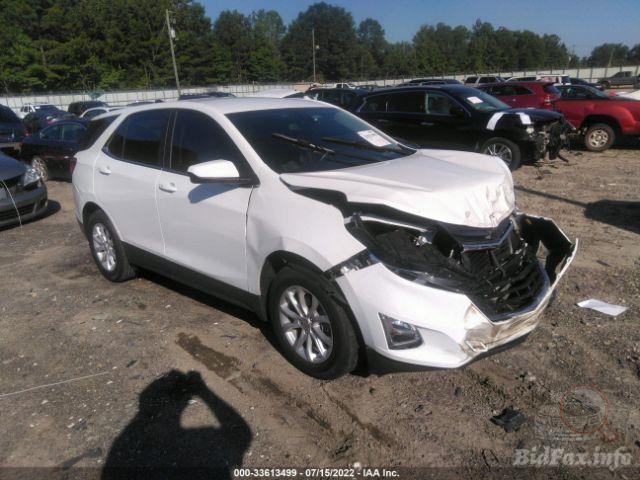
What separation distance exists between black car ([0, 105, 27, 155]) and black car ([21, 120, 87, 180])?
68.0 inches

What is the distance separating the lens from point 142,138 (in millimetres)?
4543

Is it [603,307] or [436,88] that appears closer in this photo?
[603,307]

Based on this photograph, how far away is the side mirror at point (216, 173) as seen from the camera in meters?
3.33

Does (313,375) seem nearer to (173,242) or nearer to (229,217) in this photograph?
(229,217)

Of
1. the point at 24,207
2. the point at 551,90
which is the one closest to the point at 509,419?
the point at 24,207

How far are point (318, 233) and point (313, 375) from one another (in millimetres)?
979

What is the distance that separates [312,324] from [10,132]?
45.0 feet

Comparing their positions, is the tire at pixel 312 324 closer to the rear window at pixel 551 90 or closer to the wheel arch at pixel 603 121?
the wheel arch at pixel 603 121

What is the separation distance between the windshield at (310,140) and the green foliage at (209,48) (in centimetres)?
4754

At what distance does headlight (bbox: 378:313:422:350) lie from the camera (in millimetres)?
2736

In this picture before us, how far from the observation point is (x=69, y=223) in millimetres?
8133

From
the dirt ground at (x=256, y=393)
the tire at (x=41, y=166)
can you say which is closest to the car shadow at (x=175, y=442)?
the dirt ground at (x=256, y=393)

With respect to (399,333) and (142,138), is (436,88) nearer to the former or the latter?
(142,138)

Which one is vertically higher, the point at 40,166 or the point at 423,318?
the point at 423,318
